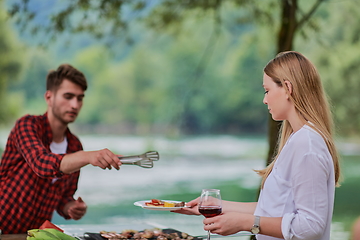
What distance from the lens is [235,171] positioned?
676 inches

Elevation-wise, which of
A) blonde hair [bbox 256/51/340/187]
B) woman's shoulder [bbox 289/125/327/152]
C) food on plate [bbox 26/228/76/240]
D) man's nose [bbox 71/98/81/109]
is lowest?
food on plate [bbox 26/228/76/240]

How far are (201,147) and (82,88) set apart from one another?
16.1m

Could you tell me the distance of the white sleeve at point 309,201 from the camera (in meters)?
1.63

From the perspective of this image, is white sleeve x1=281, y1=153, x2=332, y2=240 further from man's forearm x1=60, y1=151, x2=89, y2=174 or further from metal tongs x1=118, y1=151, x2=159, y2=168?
man's forearm x1=60, y1=151, x2=89, y2=174

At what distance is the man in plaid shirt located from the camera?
2402 mm

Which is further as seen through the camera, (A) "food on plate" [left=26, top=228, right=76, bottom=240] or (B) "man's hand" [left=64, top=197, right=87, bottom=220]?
(B) "man's hand" [left=64, top=197, right=87, bottom=220]

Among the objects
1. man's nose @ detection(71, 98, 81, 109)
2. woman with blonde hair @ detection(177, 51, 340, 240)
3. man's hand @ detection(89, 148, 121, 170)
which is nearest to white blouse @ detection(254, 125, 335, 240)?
woman with blonde hair @ detection(177, 51, 340, 240)

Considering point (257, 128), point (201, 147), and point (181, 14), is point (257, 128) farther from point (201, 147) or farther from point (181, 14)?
point (181, 14)

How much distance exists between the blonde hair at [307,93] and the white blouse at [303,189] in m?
0.06

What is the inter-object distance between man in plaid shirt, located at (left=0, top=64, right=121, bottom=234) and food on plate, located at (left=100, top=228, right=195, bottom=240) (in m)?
0.37

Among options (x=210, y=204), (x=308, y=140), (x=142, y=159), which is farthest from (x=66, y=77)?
(x=308, y=140)

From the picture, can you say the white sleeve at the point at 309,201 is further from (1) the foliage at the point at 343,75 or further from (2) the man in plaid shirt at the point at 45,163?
(1) the foliage at the point at 343,75

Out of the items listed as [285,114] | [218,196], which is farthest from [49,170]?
[285,114]

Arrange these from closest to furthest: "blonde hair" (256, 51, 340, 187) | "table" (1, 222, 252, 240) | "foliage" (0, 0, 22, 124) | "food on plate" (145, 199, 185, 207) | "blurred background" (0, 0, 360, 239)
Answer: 1. "blonde hair" (256, 51, 340, 187)
2. "food on plate" (145, 199, 185, 207)
3. "table" (1, 222, 252, 240)
4. "foliage" (0, 0, 22, 124)
5. "blurred background" (0, 0, 360, 239)
